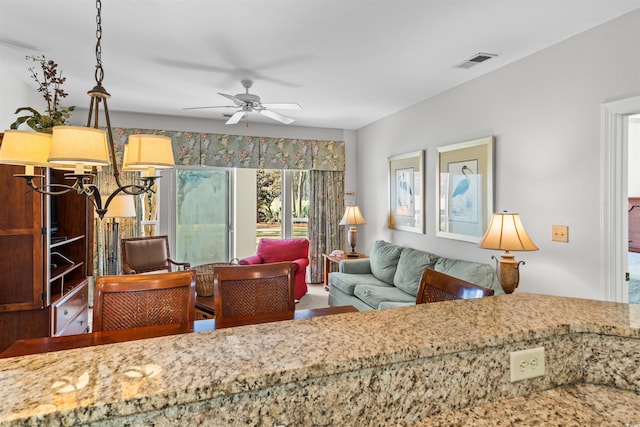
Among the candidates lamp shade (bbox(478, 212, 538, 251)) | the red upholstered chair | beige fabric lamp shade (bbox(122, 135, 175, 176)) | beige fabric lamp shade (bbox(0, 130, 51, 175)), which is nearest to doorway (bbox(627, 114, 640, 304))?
lamp shade (bbox(478, 212, 538, 251))

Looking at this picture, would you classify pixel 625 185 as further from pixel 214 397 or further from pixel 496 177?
pixel 214 397

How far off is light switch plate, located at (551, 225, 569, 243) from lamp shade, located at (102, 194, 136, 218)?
4.37 m

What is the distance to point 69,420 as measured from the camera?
2.13 feet

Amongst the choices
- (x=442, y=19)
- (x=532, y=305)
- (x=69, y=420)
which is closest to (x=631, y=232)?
(x=442, y=19)

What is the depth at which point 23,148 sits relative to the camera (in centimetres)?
169

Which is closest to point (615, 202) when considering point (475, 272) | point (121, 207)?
point (475, 272)

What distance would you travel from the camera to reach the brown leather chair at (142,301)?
1899 millimetres

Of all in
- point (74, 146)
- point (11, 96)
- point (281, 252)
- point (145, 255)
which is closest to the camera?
point (74, 146)

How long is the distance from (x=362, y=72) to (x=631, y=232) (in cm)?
322

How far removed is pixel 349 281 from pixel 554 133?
8.28 feet

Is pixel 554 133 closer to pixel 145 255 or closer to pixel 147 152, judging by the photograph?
pixel 147 152

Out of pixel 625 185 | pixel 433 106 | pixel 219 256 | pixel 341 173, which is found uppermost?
pixel 433 106

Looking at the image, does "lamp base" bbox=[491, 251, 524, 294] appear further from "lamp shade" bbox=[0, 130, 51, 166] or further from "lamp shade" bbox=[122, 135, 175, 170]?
"lamp shade" bbox=[0, 130, 51, 166]

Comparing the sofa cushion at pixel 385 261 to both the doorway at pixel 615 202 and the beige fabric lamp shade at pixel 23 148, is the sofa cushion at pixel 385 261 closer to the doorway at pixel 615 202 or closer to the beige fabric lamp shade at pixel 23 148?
the doorway at pixel 615 202
